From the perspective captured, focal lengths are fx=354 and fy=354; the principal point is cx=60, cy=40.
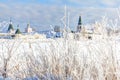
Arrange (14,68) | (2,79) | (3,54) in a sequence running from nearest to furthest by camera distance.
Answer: (2,79), (14,68), (3,54)

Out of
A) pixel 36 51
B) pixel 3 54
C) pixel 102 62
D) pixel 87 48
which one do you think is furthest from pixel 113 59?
pixel 3 54

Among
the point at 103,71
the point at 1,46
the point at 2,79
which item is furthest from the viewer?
the point at 1,46

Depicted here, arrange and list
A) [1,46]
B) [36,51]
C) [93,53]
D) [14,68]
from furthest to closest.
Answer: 1. [1,46]
2. [14,68]
3. [36,51]
4. [93,53]

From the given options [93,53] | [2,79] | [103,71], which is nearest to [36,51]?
[2,79]

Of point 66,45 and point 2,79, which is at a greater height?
point 66,45

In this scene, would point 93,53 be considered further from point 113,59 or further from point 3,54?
point 3,54

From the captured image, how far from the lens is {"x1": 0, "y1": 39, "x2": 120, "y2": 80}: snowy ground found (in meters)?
4.66

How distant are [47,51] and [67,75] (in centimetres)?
86

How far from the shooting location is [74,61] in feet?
16.5

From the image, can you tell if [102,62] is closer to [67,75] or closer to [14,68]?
[67,75]

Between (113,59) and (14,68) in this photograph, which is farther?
(14,68)

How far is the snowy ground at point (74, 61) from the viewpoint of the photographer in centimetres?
466

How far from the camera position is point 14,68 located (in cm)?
653

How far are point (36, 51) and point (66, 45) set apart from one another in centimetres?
84
